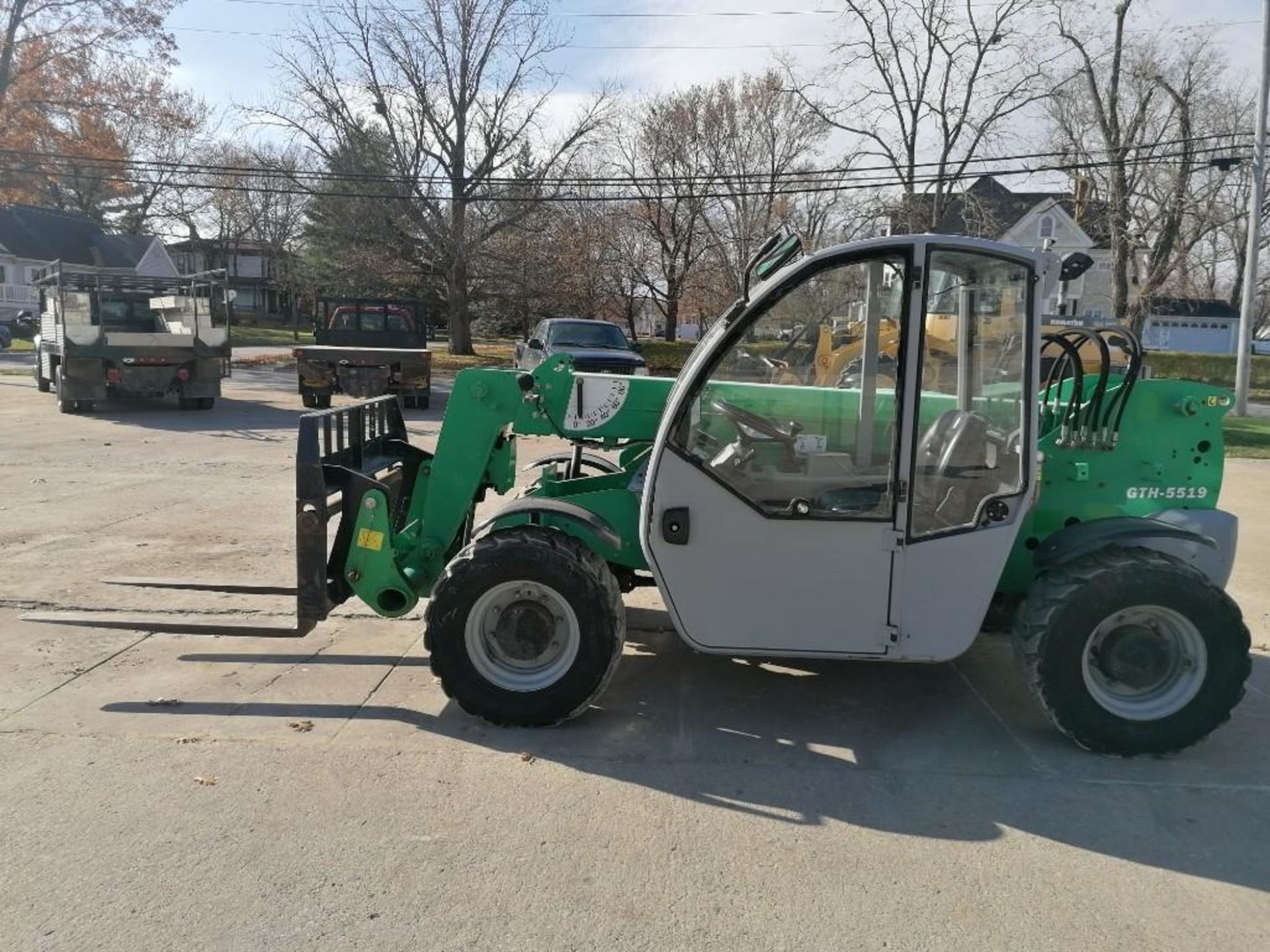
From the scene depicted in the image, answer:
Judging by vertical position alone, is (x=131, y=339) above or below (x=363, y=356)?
above

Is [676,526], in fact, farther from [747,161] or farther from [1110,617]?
[747,161]

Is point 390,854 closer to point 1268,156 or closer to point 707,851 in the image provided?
point 707,851

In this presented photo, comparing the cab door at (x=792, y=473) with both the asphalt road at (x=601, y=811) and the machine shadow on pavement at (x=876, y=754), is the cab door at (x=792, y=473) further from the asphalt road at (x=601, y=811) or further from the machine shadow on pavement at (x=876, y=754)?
the asphalt road at (x=601, y=811)

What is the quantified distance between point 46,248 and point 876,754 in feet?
199

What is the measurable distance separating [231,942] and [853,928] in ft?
6.18

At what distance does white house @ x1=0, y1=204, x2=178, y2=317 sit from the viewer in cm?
5050

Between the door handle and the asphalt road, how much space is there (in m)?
0.93

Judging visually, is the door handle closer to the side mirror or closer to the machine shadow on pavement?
the machine shadow on pavement

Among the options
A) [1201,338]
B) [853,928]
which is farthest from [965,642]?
[1201,338]

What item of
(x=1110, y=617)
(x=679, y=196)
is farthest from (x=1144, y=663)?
(x=679, y=196)

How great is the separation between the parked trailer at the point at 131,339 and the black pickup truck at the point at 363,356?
5.84 feet

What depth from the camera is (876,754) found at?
13.4 feet

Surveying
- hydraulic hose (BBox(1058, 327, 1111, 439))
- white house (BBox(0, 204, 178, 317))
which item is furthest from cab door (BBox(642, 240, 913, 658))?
white house (BBox(0, 204, 178, 317))

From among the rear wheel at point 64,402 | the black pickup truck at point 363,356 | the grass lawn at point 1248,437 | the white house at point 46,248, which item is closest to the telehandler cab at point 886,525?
the black pickup truck at point 363,356
